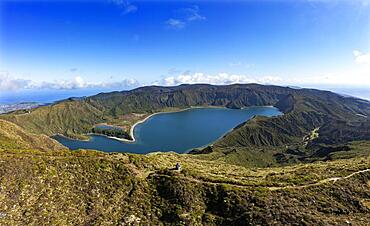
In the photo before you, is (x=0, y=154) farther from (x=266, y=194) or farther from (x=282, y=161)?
(x=282, y=161)

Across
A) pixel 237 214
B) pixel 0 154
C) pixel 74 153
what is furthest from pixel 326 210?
pixel 0 154

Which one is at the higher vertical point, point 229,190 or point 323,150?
point 229,190

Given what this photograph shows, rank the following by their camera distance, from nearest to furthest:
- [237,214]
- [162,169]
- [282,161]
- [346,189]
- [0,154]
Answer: [237,214] < [346,189] < [0,154] < [162,169] < [282,161]

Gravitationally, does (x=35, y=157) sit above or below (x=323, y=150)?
above

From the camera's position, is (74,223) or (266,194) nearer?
(74,223)

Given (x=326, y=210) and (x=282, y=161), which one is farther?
(x=282, y=161)

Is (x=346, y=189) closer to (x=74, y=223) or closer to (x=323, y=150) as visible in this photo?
(x=74, y=223)

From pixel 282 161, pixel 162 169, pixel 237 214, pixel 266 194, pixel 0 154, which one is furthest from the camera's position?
pixel 282 161

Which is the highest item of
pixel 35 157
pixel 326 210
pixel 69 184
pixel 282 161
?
pixel 35 157

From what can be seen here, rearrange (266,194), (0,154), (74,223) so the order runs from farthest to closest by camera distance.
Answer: (0,154)
(266,194)
(74,223)

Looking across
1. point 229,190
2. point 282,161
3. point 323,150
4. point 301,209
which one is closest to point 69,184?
point 229,190
